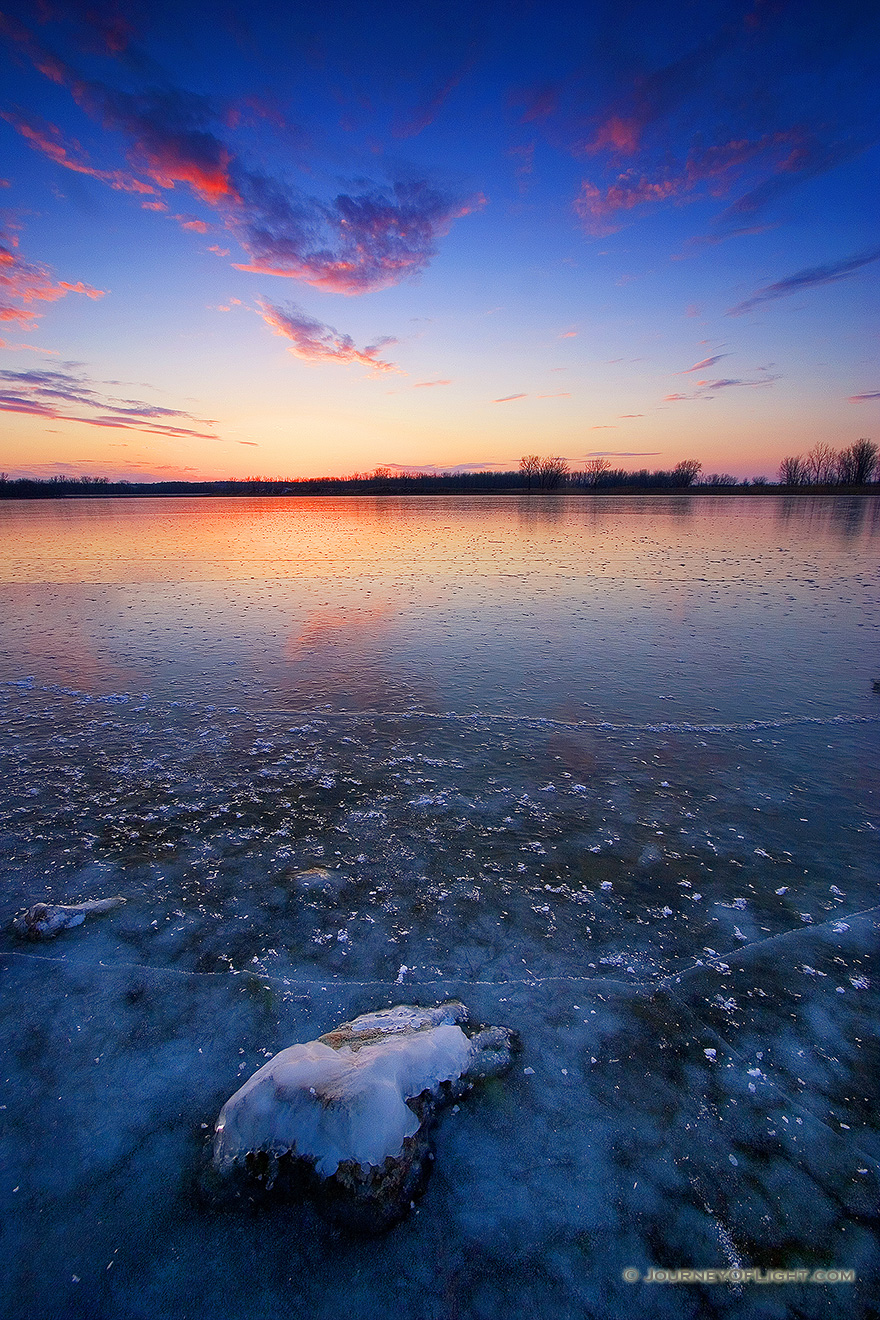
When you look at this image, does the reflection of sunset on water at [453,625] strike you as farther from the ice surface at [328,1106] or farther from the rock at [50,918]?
the ice surface at [328,1106]

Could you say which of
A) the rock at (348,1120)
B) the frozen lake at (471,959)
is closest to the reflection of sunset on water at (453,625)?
the frozen lake at (471,959)

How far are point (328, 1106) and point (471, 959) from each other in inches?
49.4

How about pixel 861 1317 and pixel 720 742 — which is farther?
pixel 720 742

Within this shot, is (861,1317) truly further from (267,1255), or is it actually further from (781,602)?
(781,602)

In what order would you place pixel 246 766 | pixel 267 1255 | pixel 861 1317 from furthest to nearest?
pixel 246 766 → pixel 267 1255 → pixel 861 1317

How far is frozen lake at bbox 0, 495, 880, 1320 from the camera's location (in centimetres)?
197

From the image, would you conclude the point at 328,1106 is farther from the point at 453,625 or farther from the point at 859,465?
the point at 859,465

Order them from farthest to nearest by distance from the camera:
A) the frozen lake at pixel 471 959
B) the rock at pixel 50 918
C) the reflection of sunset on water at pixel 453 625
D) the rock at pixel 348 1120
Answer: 1. the reflection of sunset on water at pixel 453 625
2. the rock at pixel 50 918
3. the rock at pixel 348 1120
4. the frozen lake at pixel 471 959

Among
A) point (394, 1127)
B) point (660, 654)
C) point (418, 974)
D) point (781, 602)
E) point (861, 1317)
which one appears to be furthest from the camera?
point (781, 602)

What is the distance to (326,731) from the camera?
6.25 meters

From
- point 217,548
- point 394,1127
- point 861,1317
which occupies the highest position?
point 217,548

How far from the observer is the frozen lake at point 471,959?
6.47 feet

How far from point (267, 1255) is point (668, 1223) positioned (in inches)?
60.4

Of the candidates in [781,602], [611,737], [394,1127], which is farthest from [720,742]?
[781,602]
